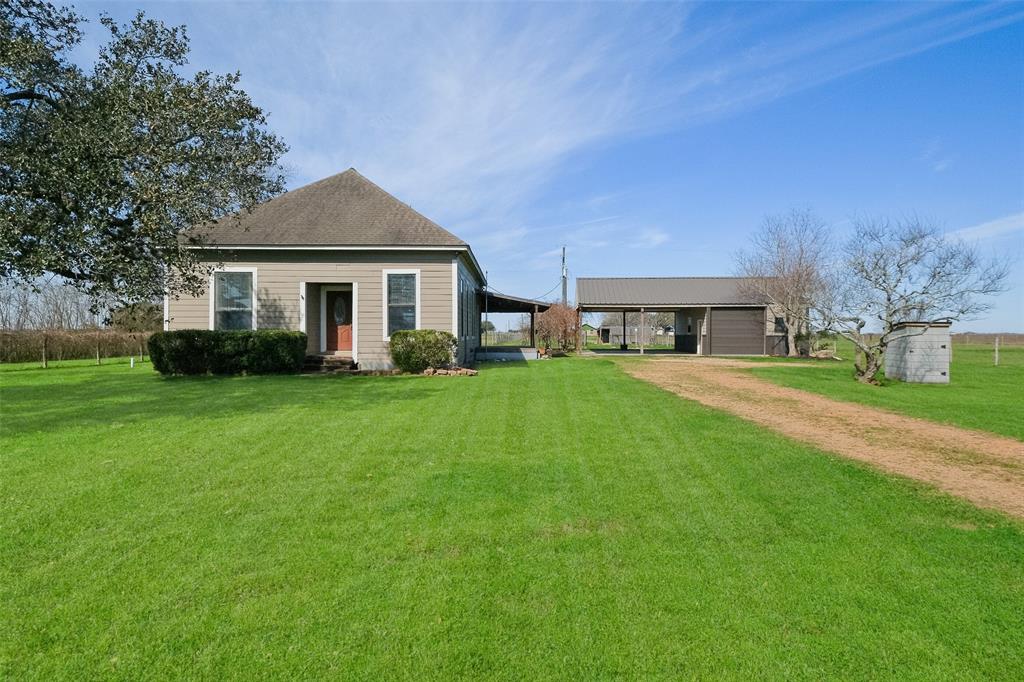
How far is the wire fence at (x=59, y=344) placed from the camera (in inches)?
747

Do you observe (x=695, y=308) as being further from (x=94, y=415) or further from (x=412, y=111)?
(x=94, y=415)

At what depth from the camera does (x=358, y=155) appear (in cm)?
1830

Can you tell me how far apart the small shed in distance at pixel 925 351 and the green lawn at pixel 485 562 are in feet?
32.7

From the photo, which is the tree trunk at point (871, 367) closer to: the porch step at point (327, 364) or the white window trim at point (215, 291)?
the porch step at point (327, 364)

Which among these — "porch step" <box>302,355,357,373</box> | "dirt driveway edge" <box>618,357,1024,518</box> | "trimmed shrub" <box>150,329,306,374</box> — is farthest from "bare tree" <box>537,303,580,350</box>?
"dirt driveway edge" <box>618,357,1024,518</box>

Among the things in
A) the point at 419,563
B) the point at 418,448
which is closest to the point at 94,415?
the point at 418,448

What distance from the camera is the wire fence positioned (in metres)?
19.0

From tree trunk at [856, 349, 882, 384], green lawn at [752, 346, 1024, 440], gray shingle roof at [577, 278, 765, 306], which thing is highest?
gray shingle roof at [577, 278, 765, 306]

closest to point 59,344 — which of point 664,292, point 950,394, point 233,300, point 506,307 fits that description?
point 233,300

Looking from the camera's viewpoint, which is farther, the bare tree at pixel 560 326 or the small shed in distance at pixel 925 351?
the bare tree at pixel 560 326

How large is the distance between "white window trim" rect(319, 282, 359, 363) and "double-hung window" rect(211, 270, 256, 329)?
174 centimetres

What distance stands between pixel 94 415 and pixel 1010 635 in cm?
942

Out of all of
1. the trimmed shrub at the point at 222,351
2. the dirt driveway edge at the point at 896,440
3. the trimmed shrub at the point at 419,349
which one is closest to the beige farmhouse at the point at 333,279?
the trimmed shrub at the point at 419,349

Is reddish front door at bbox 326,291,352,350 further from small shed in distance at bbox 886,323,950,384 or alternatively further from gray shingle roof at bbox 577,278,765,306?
gray shingle roof at bbox 577,278,765,306
